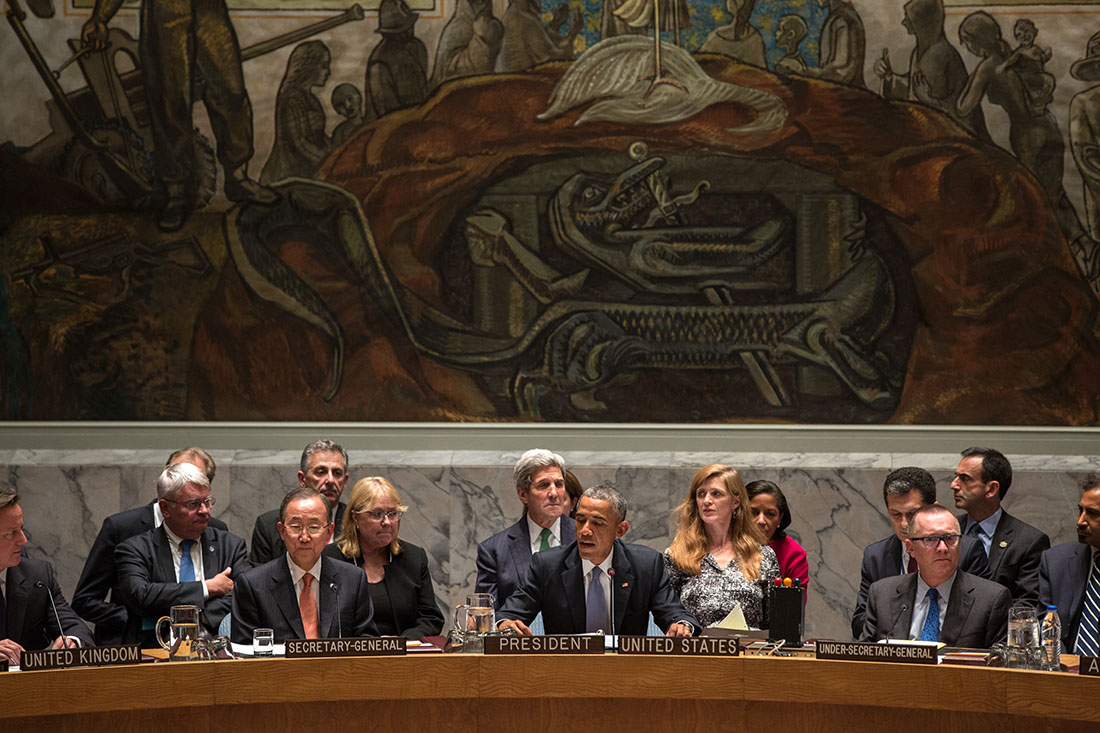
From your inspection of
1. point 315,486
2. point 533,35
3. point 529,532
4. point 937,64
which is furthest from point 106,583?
point 937,64

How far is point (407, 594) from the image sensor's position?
650cm

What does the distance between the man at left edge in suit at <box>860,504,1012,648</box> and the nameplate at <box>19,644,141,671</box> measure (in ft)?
10.2

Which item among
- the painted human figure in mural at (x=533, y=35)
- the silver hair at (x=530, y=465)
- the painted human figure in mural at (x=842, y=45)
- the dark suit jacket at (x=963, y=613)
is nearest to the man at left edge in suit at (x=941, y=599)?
the dark suit jacket at (x=963, y=613)

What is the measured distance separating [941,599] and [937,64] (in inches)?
197

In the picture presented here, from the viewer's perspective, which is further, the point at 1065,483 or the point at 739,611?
the point at 1065,483

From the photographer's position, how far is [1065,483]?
30.8 feet

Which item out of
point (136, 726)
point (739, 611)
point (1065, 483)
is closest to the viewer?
point (136, 726)

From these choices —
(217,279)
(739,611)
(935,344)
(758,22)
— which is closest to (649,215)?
(758,22)

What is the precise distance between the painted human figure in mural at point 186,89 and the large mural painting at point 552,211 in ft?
0.07

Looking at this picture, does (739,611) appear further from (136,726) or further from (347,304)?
(347,304)

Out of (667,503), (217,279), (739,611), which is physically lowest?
(739,611)

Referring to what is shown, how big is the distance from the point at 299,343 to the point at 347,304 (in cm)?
45

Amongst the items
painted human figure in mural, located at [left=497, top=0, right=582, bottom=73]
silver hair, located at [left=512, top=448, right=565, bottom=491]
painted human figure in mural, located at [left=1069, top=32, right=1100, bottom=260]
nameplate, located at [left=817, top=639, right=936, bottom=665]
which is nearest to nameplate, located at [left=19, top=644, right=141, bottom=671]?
silver hair, located at [left=512, top=448, right=565, bottom=491]

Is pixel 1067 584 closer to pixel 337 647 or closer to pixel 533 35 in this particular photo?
pixel 337 647
